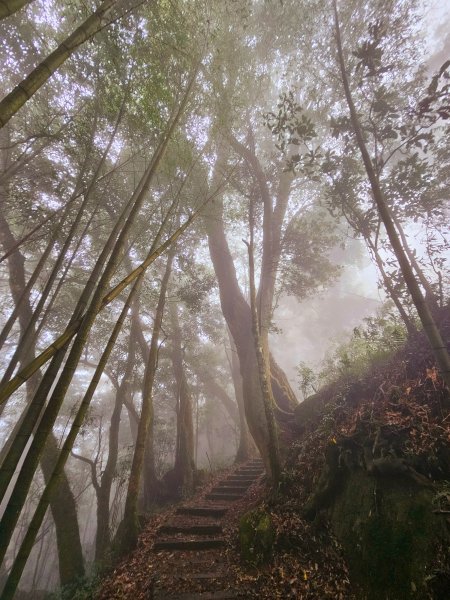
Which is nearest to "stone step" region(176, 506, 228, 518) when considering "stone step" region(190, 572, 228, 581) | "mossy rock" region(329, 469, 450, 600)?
"stone step" region(190, 572, 228, 581)

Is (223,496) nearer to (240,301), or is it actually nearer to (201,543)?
(201,543)

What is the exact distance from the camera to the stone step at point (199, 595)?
13.9 feet

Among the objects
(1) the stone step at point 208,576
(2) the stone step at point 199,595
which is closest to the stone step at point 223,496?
(1) the stone step at point 208,576

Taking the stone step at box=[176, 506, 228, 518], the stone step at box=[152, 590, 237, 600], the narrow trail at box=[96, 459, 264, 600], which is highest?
the stone step at box=[176, 506, 228, 518]

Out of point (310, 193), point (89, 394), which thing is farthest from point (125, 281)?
point (310, 193)

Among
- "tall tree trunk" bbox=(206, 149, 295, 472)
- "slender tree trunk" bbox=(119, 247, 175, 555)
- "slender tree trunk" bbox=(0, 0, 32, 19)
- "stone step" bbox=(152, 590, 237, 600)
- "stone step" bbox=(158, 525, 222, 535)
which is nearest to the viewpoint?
"slender tree trunk" bbox=(0, 0, 32, 19)

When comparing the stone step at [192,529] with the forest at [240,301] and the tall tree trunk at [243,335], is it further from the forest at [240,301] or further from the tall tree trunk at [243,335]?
the tall tree trunk at [243,335]

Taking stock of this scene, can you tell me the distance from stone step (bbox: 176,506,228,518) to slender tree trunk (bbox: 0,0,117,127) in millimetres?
8361

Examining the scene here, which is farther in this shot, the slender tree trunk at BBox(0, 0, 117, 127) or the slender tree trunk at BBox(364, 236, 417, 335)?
the slender tree trunk at BBox(364, 236, 417, 335)

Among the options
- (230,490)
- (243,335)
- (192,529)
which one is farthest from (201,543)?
(243,335)

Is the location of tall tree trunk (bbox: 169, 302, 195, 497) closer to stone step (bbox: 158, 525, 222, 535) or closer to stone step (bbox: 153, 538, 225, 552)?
stone step (bbox: 158, 525, 222, 535)

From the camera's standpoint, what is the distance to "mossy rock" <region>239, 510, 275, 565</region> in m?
4.85

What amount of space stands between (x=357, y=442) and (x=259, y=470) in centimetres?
713

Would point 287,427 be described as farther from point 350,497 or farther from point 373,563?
point 373,563
